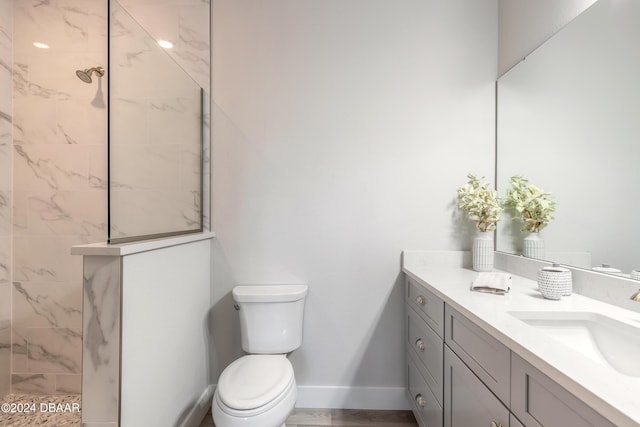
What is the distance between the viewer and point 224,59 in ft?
5.97

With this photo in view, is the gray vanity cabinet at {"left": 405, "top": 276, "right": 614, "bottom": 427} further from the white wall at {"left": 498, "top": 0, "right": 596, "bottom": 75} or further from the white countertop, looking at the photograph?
the white wall at {"left": 498, "top": 0, "right": 596, "bottom": 75}

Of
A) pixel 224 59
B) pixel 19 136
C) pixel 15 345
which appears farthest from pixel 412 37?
pixel 15 345

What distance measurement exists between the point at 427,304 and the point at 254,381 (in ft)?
2.83

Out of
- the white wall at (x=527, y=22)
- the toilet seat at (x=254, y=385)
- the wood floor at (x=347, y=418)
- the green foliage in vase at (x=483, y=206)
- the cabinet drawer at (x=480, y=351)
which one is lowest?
the wood floor at (x=347, y=418)

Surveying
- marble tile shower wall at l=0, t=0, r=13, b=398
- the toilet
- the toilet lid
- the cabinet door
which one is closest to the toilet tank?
the toilet

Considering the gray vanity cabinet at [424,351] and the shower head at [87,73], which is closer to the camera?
the gray vanity cabinet at [424,351]

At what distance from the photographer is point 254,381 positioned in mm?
1287

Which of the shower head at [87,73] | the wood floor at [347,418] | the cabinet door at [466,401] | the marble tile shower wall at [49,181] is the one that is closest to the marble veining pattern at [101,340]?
the wood floor at [347,418]

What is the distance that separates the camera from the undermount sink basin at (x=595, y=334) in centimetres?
86

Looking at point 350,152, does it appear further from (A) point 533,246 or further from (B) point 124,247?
(B) point 124,247

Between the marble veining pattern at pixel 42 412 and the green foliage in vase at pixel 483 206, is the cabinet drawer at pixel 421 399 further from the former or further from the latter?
the marble veining pattern at pixel 42 412

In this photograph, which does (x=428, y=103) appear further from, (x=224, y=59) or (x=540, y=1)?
(x=224, y=59)

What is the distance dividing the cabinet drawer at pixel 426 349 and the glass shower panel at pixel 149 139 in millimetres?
1324

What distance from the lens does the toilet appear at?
115 cm
